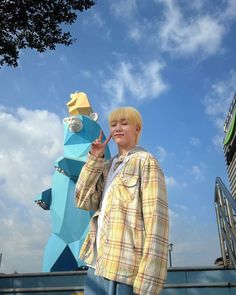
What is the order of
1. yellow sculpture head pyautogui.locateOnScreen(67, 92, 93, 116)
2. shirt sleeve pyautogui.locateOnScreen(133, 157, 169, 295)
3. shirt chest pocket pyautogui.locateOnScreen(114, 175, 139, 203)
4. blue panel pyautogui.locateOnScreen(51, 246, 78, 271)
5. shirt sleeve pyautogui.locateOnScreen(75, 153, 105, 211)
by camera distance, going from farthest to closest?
yellow sculpture head pyautogui.locateOnScreen(67, 92, 93, 116) < blue panel pyautogui.locateOnScreen(51, 246, 78, 271) < shirt sleeve pyautogui.locateOnScreen(75, 153, 105, 211) < shirt chest pocket pyautogui.locateOnScreen(114, 175, 139, 203) < shirt sleeve pyautogui.locateOnScreen(133, 157, 169, 295)

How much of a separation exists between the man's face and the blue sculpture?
20.3 ft

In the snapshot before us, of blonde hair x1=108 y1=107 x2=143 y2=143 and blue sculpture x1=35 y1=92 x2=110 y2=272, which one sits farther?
blue sculpture x1=35 y1=92 x2=110 y2=272

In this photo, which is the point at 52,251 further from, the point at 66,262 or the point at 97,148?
the point at 97,148

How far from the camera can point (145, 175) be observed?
147 centimetres

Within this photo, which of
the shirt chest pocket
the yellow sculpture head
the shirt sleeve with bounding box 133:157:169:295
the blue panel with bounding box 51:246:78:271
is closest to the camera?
the shirt sleeve with bounding box 133:157:169:295

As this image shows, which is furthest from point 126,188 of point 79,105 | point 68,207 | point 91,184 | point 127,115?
point 79,105

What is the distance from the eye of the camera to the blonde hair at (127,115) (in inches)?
66.4

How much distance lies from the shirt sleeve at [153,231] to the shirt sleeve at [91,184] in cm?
28

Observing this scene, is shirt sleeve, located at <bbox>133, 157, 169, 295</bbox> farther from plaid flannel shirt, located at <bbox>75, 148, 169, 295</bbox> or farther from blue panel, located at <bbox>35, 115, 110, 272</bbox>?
blue panel, located at <bbox>35, 115, 110, 272</bbox>

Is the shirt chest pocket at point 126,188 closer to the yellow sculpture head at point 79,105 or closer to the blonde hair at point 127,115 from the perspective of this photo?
→ the blonde hair at point 127,115

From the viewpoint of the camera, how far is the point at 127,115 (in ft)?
5.52

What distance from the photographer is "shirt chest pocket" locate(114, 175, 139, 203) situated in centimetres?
143

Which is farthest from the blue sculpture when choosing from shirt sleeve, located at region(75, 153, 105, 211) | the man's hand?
the man's hand

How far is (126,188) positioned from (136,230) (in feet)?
0.66
